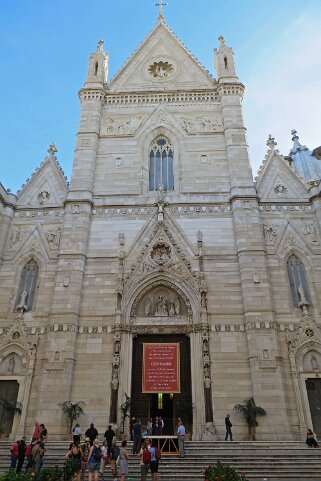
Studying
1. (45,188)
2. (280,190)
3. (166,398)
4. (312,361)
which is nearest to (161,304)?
(166,398)

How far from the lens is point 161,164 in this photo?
22.8m

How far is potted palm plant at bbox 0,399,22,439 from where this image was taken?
15828 mm

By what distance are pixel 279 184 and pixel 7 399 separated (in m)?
16.9

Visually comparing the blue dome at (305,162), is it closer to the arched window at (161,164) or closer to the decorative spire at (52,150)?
the arched window at (161,164)

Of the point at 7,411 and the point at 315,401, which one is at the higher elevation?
the point at 315,401

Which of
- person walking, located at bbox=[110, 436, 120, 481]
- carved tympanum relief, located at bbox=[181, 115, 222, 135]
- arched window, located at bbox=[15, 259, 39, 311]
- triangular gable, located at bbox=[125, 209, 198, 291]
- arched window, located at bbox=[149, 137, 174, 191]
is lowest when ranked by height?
person walking, located at bbox=[110, 436, 120, 481]

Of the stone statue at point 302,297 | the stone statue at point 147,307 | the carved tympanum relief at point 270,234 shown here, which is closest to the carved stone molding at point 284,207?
the carved tympanum relief at point 270,234

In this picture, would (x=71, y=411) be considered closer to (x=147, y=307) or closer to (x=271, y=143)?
(x=147, y=307)

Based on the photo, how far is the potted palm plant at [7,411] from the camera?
623 inches

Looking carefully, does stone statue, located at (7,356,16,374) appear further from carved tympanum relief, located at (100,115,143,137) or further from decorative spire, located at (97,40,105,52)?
decorative spire, located at (97,40,105,52)

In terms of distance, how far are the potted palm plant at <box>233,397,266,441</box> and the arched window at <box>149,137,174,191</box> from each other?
1171 cm

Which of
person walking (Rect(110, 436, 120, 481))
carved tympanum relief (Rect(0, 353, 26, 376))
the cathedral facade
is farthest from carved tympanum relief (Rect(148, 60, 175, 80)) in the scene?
person walking (Rect(110, 436, 120, 481))

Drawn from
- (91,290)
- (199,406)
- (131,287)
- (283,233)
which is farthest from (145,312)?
(283,233)

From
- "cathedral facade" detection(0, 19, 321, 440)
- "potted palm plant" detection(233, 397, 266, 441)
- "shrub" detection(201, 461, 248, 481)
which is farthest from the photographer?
"cathedral facade" detection(0, 19, 321, 440)
